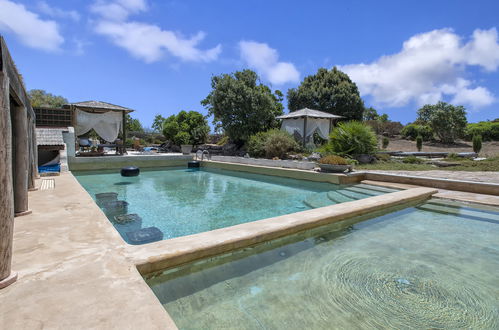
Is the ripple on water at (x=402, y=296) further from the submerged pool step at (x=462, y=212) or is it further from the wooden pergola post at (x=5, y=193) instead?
the submerged pool step at (x=462, y=212)

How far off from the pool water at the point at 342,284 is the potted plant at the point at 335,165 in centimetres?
474

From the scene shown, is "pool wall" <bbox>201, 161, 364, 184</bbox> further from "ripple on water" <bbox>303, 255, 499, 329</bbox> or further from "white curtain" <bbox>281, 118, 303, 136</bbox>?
"ripple on water" <bbox>303, 255, 499, 329</bbox>

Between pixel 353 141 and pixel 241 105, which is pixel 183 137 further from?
pixel 353 141

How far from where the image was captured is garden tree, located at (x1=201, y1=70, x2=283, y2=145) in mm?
17172

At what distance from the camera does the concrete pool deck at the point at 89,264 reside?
4.61ft

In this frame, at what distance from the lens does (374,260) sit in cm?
290

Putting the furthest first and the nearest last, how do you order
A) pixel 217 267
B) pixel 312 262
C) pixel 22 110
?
pixel 22 110 → pixel 312 262 → pixel 217 267

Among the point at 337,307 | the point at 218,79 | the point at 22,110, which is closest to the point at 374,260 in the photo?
the point at 337,307

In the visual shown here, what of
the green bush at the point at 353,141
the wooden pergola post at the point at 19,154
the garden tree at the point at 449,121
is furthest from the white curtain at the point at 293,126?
the garden tree at the point at 449,121

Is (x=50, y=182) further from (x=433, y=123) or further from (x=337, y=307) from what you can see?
(x=433, y=123)

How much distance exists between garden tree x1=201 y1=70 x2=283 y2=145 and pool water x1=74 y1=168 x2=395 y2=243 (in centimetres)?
809

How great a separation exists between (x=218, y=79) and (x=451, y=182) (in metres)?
15.3

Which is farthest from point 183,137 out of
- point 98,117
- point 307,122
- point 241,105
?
point 307,122

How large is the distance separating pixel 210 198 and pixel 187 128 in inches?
641
